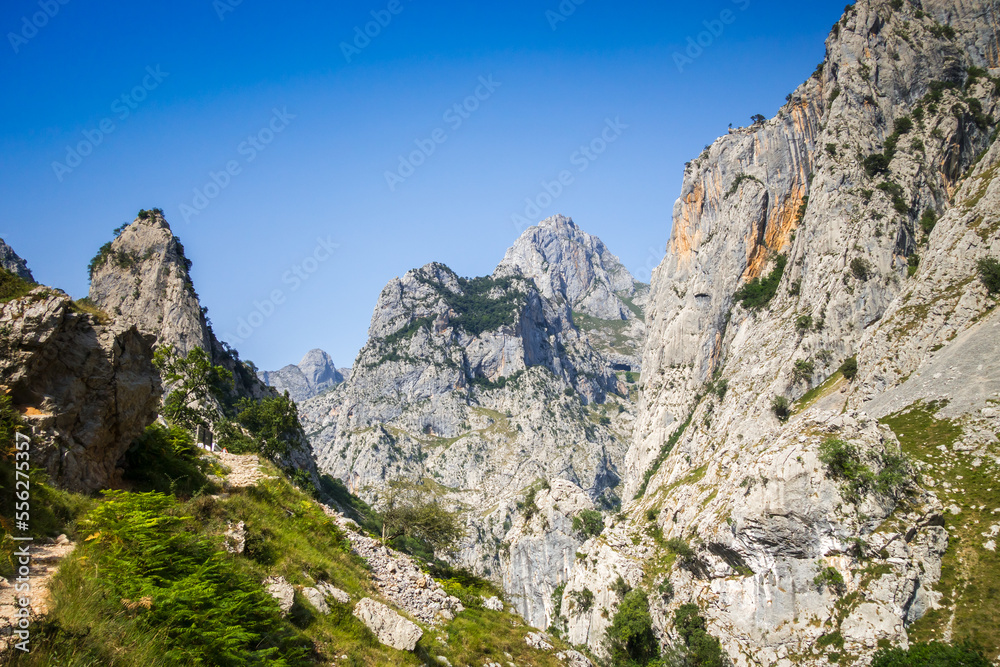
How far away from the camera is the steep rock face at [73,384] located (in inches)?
478

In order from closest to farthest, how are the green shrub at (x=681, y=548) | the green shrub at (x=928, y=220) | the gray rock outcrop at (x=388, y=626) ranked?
the gray rock outcrop at (x=388, y=626), the green shrub at (x=681, y=548), the green shrub at (x=928, y=220)

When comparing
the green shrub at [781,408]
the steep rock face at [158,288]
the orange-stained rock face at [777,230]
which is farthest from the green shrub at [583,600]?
the orange-stained rock face at [777,230]

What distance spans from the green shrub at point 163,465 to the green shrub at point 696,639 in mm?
46501

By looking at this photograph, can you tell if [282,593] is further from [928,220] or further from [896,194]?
[896,194]

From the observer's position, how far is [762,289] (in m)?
104

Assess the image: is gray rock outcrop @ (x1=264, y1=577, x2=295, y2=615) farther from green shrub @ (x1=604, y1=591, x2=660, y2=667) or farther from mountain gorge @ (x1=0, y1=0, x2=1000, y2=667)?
green shrub @ (x1=604, y1=591, x2=660, y2=667)

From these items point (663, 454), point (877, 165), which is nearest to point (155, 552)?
point (877, 165)

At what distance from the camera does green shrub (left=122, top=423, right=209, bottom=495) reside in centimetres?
1574

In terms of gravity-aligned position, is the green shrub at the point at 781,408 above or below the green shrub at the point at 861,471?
above

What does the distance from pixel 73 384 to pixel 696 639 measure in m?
52.8

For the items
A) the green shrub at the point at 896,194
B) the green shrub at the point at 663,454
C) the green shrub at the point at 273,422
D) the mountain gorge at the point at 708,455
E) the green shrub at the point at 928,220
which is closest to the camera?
the mountain gorge at the point at 708,455

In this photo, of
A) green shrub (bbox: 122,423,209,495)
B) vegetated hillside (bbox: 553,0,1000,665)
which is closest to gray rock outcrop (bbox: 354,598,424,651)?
green shrub (bbox: 122,423,209,495)

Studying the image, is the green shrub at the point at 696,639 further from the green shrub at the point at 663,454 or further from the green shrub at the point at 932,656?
the green shrub at the point at 663,454

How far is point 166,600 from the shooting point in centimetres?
852
